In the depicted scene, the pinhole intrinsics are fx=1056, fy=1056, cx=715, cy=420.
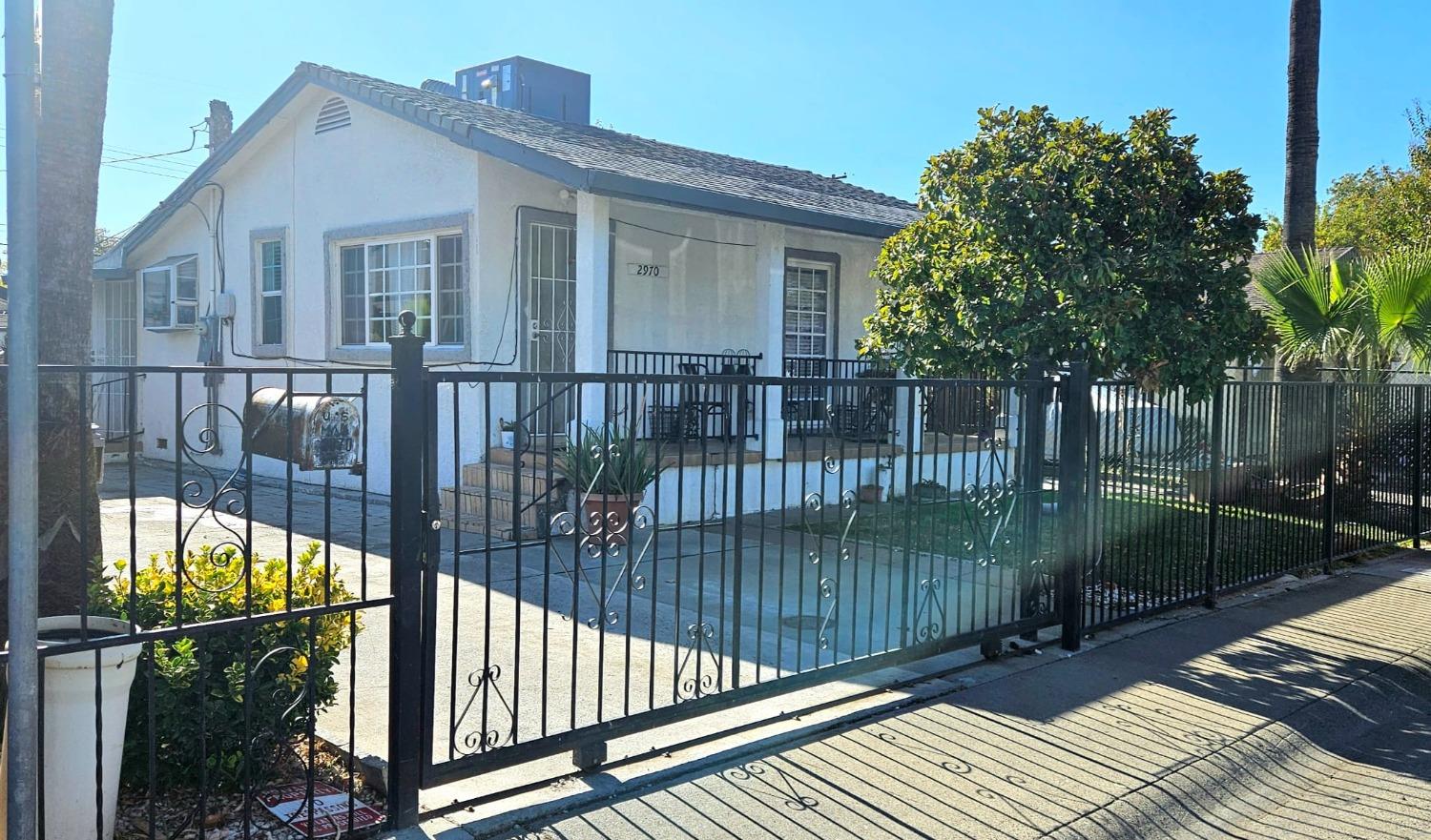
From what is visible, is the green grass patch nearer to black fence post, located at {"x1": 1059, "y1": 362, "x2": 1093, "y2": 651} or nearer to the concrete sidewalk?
black fence post, located at {"x1": 1059, "y1": 362, "x2": 1093, "y2": 651}

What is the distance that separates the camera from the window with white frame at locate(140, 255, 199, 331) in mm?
15337

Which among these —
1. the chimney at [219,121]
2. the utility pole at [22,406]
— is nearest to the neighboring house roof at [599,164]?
the utility pole at [22,406]

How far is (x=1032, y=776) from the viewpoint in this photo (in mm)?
4426

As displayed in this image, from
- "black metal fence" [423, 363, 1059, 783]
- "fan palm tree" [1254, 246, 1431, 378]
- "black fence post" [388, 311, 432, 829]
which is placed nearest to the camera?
"black fence post" [388, 311, 432, 829]

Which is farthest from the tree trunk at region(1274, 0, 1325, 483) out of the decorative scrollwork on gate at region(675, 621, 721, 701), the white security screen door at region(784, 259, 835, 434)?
the decorative scrollwork on gate at region(675, 621, 721, 701)

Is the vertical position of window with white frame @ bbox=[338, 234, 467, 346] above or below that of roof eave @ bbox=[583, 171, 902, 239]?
below

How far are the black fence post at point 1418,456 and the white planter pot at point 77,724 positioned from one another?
11.4 metres

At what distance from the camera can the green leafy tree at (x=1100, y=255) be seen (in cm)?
718

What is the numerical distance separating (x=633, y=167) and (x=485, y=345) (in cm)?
241

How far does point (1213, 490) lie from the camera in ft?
25.2

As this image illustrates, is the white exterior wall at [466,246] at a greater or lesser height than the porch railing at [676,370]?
greater

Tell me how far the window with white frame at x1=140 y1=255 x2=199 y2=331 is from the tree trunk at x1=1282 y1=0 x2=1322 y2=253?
14.6m

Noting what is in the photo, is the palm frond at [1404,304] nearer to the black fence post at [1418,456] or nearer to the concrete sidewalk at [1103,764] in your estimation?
the black fence post at [1418,456]

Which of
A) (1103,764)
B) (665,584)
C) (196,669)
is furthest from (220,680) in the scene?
(665,584)
